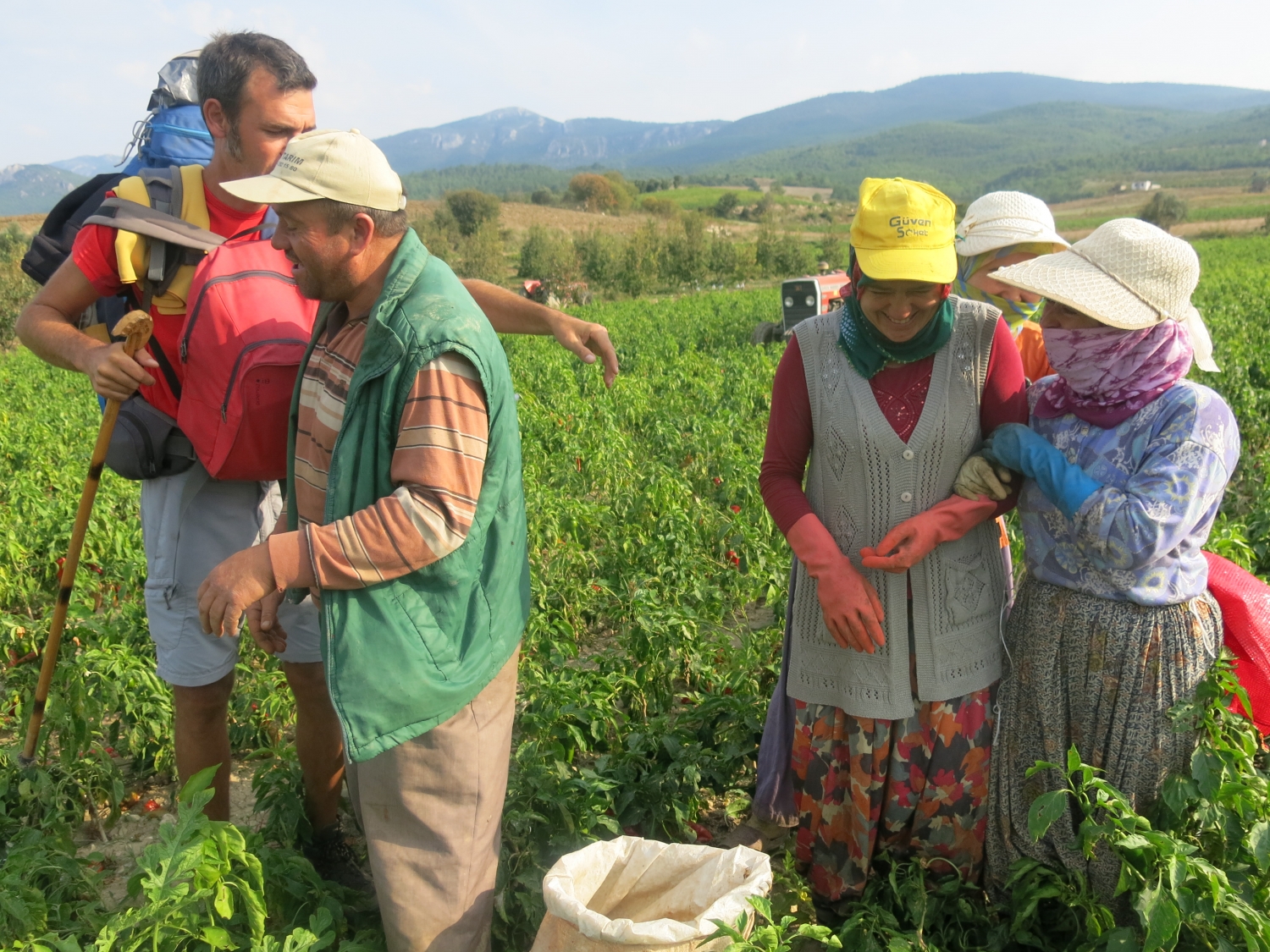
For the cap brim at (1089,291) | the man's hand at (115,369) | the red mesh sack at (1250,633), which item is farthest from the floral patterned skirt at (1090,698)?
the man's hand at (115,369)

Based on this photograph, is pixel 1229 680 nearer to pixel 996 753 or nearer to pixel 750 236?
pixel 996 753

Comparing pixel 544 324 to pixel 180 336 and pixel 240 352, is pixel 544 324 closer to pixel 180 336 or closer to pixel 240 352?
pixel 240 352

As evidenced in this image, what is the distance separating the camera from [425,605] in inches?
64.2

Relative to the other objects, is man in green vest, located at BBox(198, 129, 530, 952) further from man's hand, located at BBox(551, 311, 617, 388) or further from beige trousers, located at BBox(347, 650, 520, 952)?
man's hand, located at BBox(551, 311, 617, 388)

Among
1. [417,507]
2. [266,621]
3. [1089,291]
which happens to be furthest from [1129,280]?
[266,621]

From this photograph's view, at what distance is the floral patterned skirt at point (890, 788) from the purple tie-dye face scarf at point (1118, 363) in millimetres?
754

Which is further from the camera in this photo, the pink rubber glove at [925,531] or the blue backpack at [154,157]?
the blue backpack at [154,157]

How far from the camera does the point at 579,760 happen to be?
10.3 ft

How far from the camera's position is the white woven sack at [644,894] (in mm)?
1508

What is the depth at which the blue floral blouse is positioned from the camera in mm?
1679

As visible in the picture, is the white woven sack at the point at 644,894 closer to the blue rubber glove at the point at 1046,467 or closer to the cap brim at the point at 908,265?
the blue rubber glove at the point at 1046,467

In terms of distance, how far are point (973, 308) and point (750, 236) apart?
57947 millimetres


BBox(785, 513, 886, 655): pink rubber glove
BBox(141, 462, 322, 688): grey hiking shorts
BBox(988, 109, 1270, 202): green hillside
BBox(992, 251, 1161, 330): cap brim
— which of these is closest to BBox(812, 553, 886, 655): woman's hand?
BBox(785, 513, 886, 655): pink rubber glove

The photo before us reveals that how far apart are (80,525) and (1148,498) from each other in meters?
2.50
